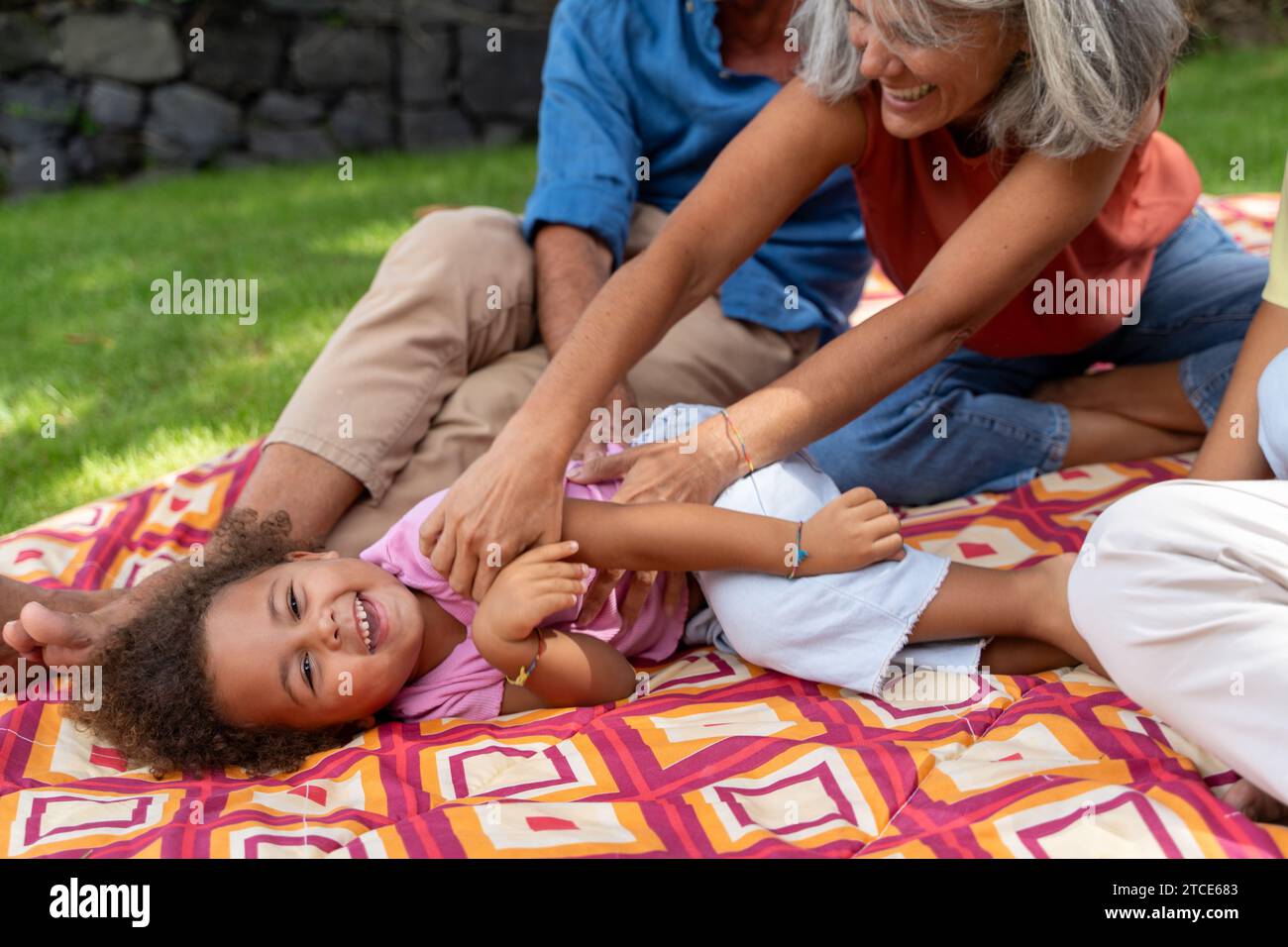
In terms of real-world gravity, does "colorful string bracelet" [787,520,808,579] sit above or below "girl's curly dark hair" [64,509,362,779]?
above

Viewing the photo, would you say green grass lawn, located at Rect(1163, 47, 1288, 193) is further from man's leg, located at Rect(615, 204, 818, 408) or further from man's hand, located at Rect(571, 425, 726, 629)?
man's hand, located at Rect(571, 425, 726, 629)

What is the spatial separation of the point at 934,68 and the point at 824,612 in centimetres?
82

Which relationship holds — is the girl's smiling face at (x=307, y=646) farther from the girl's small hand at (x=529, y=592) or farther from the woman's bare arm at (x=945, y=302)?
the woman's bare arm at (x=945, y=302)

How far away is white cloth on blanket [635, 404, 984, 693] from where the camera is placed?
6.57 feet

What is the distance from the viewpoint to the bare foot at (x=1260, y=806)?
62.7 inches

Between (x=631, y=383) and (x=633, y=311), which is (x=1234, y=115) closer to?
(x=631, y=383)

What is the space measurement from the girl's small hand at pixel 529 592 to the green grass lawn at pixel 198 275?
1.67 m

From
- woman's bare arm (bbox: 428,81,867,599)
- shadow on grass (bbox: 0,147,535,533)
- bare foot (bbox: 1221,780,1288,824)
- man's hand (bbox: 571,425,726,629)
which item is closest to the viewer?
bare foot (bbox: 1221,780,1288,824)

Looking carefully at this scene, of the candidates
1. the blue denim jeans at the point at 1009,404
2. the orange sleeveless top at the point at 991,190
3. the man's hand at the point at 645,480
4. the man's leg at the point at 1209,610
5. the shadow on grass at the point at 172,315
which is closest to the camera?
the man's leg at the point at 1209,610

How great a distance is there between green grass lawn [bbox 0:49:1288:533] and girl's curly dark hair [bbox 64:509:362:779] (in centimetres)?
115

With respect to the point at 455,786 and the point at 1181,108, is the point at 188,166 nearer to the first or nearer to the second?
the point at 1181,108

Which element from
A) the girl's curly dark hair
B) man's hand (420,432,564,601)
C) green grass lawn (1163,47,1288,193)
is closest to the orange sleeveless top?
man's hand (420,432,564,601)

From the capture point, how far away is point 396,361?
2.52 meters

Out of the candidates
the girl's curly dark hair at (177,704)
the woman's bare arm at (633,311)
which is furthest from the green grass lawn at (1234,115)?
the girl's curly dark hair at (177,704)
